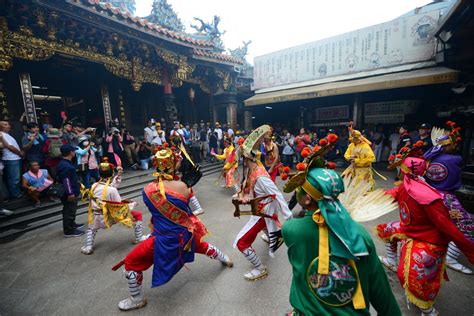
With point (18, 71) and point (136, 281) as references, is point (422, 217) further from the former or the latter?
point (18, 71)

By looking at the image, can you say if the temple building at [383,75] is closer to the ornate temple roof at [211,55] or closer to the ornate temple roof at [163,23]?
the ornate temple roof at [211,55]

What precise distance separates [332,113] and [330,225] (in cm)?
1221

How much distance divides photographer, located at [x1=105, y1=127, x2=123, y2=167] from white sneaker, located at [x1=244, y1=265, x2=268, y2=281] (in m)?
6.36

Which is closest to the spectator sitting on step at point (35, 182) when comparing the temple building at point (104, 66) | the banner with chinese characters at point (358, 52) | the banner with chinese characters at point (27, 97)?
the temple building at point (104, 66)

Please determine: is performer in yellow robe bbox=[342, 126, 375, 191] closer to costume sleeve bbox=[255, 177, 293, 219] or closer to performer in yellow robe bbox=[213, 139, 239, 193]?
costume sleeve bbox=[255, 177, 293, 219]

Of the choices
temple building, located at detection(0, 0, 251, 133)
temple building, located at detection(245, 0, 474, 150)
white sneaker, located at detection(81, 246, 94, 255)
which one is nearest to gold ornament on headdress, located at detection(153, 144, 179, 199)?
white sneaker, located at detection(81, 246, 94, 255)

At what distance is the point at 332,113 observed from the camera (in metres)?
12.2

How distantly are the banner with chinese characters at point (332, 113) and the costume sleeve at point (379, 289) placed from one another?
11793 mm

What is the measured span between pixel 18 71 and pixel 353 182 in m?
9.85

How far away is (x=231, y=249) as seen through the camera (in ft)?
12.5

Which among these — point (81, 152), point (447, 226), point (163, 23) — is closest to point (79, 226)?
point (81, 152)

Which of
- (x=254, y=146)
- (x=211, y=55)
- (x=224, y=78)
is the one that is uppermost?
(x=211, y=55)

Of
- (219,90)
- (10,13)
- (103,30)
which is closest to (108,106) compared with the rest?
(103,30)

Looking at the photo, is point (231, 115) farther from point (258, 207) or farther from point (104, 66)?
point (258, 207)
